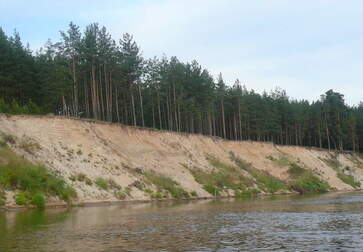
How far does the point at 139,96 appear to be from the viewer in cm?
10219

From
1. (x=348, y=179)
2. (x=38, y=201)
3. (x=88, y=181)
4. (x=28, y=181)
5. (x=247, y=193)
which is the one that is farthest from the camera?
(x=348, y=179)

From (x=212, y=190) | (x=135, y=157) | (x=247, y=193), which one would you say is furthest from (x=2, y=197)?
(x=247, y=193)

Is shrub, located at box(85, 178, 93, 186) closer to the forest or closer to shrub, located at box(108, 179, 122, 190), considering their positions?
shrub, located at box(108, 179, 122, 190)

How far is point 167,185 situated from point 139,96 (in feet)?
136

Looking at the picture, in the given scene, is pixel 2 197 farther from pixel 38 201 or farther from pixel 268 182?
pixel 268 182

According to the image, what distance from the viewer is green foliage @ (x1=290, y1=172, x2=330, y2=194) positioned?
→ 8594cm

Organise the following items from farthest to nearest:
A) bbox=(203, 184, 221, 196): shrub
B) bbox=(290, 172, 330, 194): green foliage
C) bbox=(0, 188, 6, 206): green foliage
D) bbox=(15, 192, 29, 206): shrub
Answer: bbox=(290, 172, 330, 194): green foliage < bbox=(203, 184, 221, 196): shrub < bbox=(15, 192, 29, 206): shrub < bbox=(0, 188, 6, 206): green foliage

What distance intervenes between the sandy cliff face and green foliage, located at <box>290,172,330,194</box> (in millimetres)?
2305

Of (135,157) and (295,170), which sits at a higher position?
(135,157)

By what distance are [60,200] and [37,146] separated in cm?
1007

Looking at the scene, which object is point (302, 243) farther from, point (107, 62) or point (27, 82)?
point (27, 82)

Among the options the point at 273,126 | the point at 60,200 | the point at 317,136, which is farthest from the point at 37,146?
the point at 317,136

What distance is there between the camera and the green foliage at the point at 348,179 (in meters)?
101

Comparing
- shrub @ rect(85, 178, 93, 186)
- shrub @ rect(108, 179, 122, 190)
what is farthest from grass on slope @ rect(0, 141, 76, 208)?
shrub @ rect(108, 179, 122, 190)
